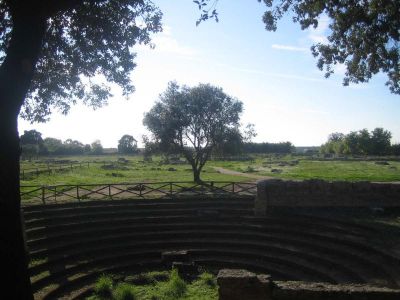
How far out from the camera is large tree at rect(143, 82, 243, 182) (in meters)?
30.0

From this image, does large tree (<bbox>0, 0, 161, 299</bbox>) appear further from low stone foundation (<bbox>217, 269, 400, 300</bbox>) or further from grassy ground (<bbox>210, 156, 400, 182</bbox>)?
grassy ground (<bbox>210, 156, 400, 182</bbox>)

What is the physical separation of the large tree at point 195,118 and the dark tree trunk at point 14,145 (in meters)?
22.8

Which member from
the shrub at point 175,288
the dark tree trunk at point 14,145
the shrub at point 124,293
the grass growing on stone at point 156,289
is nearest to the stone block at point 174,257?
the grass growing on stone at point 156,289

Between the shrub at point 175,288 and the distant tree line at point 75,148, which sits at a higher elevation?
the distant tree line at point 75,148

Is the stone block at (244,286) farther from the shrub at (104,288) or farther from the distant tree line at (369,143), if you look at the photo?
the distant tree line at (369,143)

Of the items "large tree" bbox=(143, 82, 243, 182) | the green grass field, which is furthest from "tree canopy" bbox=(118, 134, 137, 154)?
"large tree" bbox=(143, 82, 243, 182)

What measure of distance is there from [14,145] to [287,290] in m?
6.75

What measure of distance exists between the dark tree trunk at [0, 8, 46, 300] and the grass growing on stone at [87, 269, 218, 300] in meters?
5.66

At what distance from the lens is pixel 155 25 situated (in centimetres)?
1224

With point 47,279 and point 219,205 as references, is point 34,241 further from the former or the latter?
point 219,205

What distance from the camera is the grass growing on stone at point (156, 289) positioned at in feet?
39.4

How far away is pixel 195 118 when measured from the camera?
30109 mm

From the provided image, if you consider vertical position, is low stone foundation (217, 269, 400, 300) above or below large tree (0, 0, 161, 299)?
below

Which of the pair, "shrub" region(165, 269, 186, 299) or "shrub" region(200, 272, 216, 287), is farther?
"shrub" region(200, 272, 216, 287)
